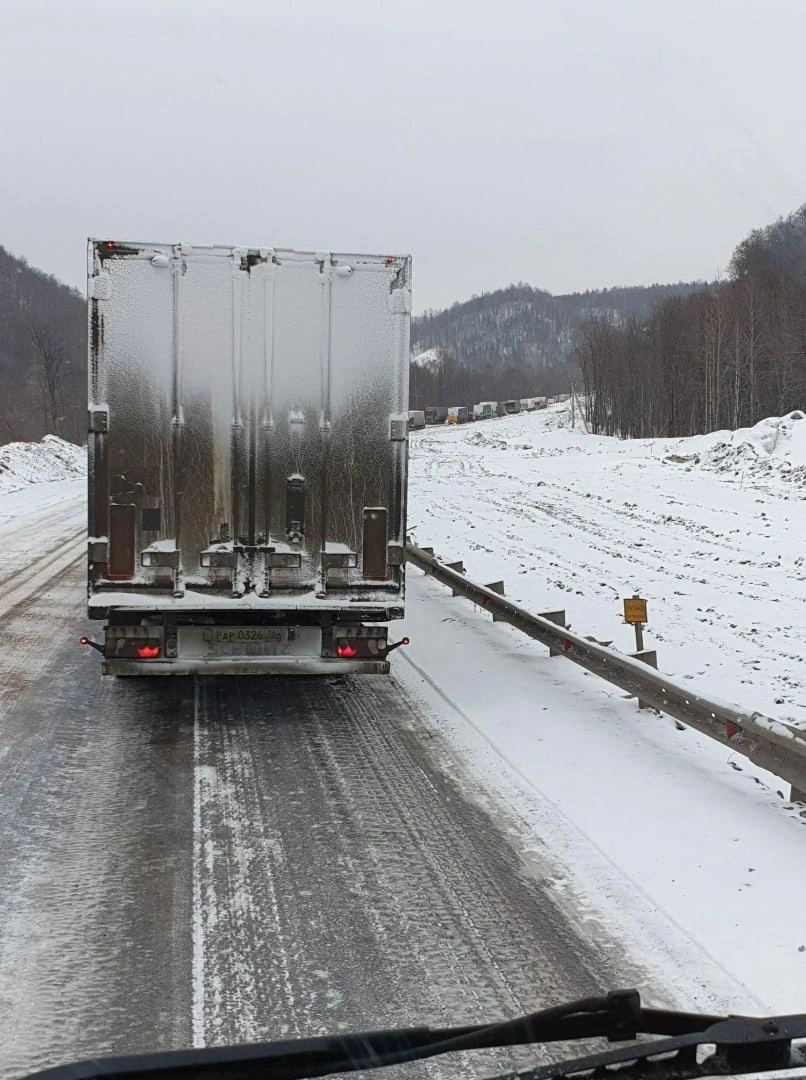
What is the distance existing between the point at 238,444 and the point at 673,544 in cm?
1338

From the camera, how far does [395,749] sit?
7238mm

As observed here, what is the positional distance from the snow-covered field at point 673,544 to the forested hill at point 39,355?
129ft

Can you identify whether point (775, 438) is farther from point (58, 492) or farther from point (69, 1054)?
point (69, 1054)

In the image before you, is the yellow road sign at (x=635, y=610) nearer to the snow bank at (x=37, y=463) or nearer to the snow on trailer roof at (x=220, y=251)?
the snow on trailer roof at (x=220, y=251)

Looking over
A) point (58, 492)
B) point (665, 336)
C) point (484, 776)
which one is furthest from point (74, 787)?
point (665, 336)

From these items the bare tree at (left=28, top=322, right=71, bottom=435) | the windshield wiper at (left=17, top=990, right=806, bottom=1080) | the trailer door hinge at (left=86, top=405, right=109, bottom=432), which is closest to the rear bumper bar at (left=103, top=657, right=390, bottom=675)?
the trailer door hinge at (left=86, top=405, right=109, bottom=432)

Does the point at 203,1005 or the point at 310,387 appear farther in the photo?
the point at 310,387

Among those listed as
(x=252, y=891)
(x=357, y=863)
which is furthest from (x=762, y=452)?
(x=252, y=891)

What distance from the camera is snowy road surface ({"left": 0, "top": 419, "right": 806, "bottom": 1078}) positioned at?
13.1ft

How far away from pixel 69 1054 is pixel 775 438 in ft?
113

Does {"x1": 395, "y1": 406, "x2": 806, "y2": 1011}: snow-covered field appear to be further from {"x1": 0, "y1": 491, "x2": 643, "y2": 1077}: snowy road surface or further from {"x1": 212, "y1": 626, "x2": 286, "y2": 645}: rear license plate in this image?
{"x1": 212, "y1": 626, "x2": 286, "y2": 645}: rear license plate

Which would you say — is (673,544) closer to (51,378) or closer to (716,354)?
(716,354)

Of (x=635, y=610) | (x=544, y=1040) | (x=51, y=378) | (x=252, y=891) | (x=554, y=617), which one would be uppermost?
(x=51, y=378)

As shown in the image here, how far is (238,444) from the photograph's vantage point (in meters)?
7.32
